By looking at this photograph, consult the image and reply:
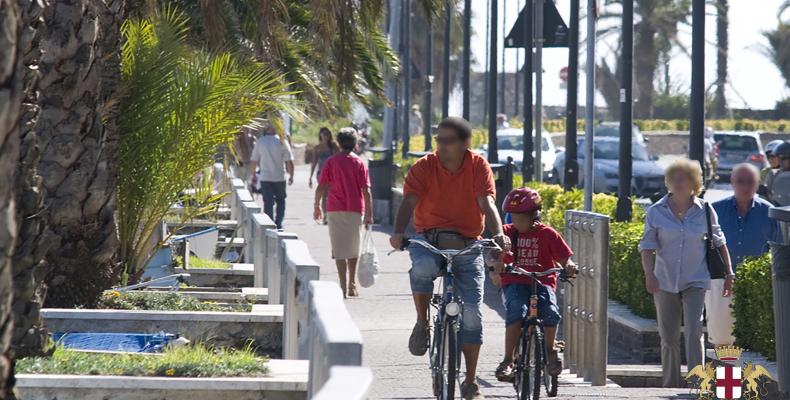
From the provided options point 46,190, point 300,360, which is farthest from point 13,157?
point 46,190

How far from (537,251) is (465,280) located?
49cm

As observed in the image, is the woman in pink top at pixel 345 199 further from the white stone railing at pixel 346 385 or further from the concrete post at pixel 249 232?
the white stone railing at pixel 346 385

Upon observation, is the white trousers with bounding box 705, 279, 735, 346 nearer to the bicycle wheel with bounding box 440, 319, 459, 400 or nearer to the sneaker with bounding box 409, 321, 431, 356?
the sneaker with bounding box 409, 321, 431, 356

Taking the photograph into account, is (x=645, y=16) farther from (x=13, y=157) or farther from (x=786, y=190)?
(x=13, y=157)

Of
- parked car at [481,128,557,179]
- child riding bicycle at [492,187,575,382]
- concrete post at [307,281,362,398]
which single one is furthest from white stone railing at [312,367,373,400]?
parked car at [481,128,557,179]

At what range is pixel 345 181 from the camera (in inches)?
612

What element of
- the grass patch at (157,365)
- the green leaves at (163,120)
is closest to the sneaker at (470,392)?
the grass patch at (157,365)

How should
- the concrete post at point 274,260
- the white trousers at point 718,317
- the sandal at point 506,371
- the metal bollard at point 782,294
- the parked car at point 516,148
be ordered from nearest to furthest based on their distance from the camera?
the metal bollard at point 782,294
the sandal at point 506,371
the concrete post at point 274,260
the white trousers at point 718,317
the parked car at point 516,148

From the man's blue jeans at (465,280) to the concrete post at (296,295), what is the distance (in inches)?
30.0

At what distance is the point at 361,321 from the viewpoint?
551 inches

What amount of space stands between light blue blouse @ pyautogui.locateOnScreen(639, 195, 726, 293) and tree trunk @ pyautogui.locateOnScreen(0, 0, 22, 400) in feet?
21.5

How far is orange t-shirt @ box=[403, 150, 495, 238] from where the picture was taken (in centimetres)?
902

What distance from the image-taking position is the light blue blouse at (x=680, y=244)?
9.93 meters

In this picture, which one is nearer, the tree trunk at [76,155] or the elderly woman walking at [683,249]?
the tree trunk at [76,155]
